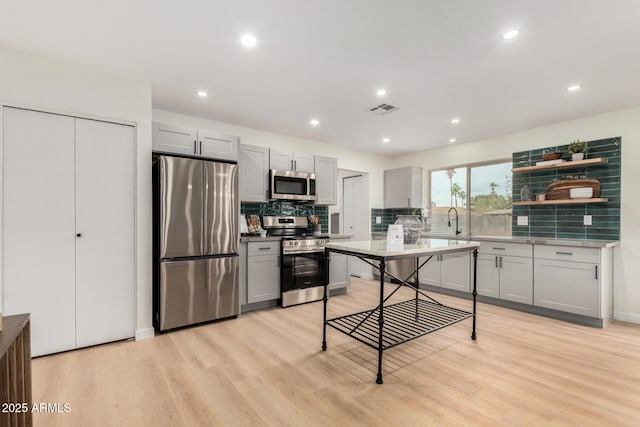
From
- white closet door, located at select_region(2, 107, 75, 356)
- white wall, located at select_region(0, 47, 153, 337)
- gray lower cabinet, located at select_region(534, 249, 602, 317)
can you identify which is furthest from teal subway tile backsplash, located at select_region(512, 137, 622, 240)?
white closet door, located at select_region(2, 107, 75, 356)

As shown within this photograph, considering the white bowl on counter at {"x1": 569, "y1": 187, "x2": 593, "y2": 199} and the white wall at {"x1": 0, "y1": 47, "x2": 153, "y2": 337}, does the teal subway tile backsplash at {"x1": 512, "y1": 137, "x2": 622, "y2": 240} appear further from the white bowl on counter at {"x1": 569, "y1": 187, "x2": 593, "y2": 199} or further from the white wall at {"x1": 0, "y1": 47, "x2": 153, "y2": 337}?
the white wall at {"x1": 0, "y1": 47, "x2": 153, "y2": 337}

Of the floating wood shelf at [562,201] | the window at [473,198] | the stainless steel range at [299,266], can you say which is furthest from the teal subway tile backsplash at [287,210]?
the floating wood shelf at [562,201]

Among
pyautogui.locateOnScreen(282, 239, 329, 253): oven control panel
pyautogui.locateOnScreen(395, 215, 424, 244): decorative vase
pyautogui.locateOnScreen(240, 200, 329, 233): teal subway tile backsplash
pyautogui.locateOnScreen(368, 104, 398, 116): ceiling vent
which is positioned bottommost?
pyautogui.locateOnScreen(282, 239, 329, 253): oven control panel

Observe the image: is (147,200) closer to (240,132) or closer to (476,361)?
(240,132)

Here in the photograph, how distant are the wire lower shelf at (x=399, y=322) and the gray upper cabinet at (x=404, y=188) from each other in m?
2.38

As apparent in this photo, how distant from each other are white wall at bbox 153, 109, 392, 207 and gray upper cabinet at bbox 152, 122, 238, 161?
593 millimetres

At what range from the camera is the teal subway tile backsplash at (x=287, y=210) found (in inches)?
177

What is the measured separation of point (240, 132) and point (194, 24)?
7.68ft

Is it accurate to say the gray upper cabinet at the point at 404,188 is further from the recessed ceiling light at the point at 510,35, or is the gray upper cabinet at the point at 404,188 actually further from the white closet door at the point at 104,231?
the white closet door at the point at 104,231

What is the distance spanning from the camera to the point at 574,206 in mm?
4000

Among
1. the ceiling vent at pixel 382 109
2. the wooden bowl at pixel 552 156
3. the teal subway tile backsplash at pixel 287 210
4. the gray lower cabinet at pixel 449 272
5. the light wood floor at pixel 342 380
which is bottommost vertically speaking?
the light wood floor at pixel 342 380

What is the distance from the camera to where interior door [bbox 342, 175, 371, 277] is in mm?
6055

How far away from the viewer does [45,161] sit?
260 cm

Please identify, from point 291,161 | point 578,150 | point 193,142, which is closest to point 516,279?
point 578,150
